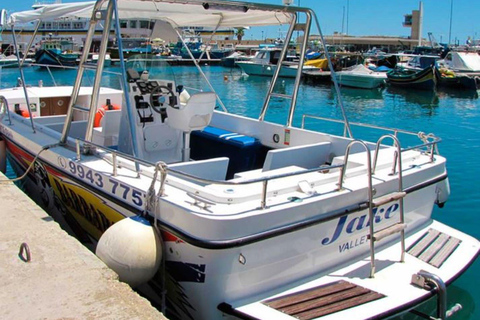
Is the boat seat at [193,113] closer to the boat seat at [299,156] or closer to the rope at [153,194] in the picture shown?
the boat seat at [299,156]

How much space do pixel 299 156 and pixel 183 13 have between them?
2.80 m

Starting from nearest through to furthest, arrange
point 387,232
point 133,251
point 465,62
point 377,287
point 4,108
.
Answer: point 133,251 < point 377,287 < point 387,232 < point 4,108 < point 465,62

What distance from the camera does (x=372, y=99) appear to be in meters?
28.1

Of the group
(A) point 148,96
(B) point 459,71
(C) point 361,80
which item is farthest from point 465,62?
(A) point 148,96

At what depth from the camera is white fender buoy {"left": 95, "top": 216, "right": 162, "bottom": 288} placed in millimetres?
3889

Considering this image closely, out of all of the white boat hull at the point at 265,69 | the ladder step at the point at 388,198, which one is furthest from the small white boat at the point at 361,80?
the ladder step at the point at 388,198

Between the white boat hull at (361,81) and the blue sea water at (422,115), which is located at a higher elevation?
the white boat hull at (361,81)

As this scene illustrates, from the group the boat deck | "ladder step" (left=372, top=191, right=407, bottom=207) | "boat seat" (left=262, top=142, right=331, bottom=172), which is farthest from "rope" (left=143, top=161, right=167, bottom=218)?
"ladder step" (left=372, top=191, right=407, bottom=207)

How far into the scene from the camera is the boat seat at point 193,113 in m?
5.57

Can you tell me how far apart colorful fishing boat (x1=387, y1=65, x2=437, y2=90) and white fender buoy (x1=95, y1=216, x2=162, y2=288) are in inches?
1224

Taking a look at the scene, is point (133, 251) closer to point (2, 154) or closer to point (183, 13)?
point (183, 13)

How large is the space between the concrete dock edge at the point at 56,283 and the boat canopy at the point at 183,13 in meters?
2.49

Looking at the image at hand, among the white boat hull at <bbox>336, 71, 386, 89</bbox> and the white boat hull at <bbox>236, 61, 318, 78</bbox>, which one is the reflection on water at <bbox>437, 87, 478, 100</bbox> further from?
the white boat hull at <bbox>236, 61, 318, 78</bbox>

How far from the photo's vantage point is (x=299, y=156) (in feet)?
Result: 18.4
